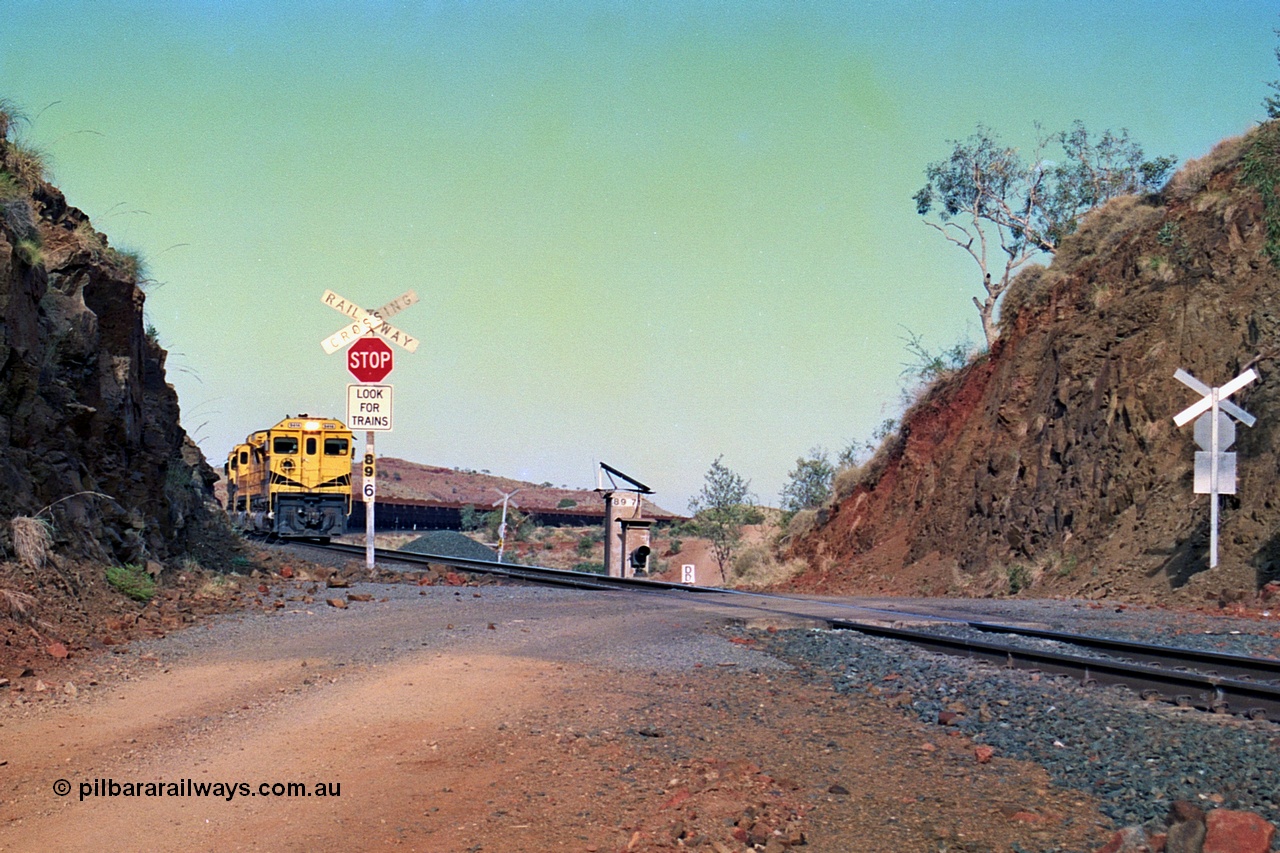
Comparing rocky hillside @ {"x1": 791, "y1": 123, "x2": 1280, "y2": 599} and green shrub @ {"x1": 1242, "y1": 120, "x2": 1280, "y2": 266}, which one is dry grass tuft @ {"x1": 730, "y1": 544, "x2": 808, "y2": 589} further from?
green shrub @ {"x1": 1242, "y1": 120, "x2": 1280, "y2": 266}

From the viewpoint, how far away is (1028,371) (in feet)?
101

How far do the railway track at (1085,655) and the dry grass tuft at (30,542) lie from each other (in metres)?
8.68

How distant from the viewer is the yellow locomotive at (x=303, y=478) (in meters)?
35.4

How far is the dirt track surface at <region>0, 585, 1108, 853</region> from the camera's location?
219 inches

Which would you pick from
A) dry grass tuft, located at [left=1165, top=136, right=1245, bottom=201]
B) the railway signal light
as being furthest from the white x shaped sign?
dry grass tuft, located at [left=1165, top=136, right=1245, bottom=201]

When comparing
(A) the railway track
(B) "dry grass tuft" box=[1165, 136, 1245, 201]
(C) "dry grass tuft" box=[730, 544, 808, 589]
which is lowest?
Result: (C) "dry grass tuft" box=[730, 544, 808, 589]

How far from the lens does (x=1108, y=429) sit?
83.6 ft

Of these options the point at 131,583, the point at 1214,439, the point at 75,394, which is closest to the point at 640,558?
the point at 1214,439

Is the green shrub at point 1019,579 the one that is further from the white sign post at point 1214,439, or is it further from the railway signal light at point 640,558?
the railway signal light at point 640,558

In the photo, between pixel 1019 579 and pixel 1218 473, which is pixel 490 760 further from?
pixel 1019 579

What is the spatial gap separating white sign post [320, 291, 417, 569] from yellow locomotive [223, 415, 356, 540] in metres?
16.9

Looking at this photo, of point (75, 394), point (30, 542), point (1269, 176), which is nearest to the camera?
point (30, 542)

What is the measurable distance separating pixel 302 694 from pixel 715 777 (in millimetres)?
3508

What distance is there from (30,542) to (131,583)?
176 centimetres
